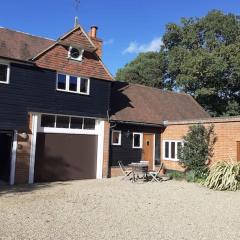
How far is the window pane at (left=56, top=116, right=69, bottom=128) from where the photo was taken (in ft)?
65.3

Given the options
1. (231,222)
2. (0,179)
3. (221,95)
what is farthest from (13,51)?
(221,95)

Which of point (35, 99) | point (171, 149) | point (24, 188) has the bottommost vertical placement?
point (24, 188)

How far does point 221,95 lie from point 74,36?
2311 cm

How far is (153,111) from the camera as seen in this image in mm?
25641

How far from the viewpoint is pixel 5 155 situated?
63.0 ft

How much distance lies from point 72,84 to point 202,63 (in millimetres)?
16960

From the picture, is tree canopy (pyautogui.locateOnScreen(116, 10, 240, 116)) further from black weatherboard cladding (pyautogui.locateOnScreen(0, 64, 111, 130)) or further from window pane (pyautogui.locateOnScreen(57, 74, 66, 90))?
window pane (pyautogui.locateOnScreen(57, 74, 66, 90))

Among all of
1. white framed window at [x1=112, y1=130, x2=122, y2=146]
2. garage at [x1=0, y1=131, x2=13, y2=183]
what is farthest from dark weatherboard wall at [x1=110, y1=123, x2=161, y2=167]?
garage at [x1=0, y1=131, x2=13, y2=183]

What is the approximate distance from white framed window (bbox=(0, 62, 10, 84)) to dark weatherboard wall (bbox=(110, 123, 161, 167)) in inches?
266

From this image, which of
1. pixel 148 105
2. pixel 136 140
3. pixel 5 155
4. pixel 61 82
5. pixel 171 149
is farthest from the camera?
pixel 148 105

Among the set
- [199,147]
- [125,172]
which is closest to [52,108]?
[125,172]

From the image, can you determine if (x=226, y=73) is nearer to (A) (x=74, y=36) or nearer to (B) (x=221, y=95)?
(B) (x=221, y=95)

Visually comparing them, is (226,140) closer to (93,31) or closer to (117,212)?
(117,212)

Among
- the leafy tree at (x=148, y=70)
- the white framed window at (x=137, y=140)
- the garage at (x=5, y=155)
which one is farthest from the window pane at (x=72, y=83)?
the leafy tree at (x=148, y=70)
